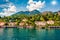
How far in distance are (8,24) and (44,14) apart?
7.02 metres

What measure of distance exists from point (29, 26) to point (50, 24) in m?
3.93

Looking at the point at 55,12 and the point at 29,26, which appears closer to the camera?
the point at 29,26

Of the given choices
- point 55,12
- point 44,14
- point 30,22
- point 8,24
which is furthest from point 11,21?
point 55,12

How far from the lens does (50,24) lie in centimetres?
3266

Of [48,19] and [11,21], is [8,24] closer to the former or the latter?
[11,21]

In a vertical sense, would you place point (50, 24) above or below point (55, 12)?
below

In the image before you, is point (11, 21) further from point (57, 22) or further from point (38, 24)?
point (57, 22)

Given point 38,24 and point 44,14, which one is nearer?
point 38,24

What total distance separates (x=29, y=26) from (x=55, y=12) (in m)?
5.97

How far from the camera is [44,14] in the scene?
3412 cm

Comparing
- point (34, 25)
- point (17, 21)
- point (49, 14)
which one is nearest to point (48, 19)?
point (49, 14)

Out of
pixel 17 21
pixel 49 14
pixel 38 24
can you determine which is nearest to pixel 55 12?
pixel 49 14

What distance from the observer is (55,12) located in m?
34.0

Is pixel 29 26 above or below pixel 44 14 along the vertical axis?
below
